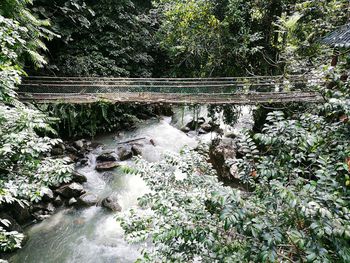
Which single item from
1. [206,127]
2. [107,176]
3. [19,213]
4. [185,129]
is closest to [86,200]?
[107,176]

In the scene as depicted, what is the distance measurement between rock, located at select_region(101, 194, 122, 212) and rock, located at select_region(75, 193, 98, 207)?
6.6 inches

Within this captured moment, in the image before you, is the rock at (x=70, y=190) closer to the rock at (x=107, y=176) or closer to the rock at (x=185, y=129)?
the rock at (x=107, y=176)

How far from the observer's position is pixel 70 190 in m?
4.21

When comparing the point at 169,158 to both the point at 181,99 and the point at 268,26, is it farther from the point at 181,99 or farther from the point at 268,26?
the point at 268,26

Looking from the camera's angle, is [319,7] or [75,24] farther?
[75,24]

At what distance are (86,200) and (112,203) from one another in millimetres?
452

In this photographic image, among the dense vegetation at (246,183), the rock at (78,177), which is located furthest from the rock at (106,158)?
the dense vegetation at (246,183)

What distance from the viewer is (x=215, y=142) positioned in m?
5.28

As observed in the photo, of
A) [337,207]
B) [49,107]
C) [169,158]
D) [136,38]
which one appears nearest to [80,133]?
[49,107]

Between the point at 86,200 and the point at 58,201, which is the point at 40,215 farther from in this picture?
the point at 86,200

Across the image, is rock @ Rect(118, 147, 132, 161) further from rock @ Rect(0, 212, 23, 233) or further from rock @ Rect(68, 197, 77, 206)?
rock @ Rect(0, 212, 23, 233)

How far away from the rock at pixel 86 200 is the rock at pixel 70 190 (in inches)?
4.2

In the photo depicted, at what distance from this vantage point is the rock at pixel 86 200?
412 centimetres

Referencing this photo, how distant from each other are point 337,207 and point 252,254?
43 centimetres
